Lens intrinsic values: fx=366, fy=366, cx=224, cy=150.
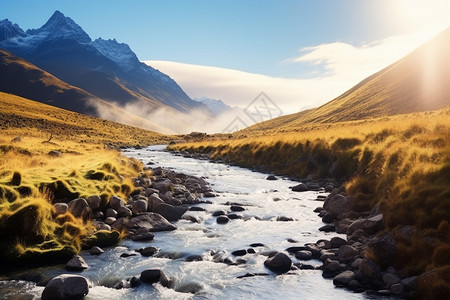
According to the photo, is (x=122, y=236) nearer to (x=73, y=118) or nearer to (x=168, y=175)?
(x=168, y=175)

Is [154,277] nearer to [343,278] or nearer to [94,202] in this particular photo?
[343,278]

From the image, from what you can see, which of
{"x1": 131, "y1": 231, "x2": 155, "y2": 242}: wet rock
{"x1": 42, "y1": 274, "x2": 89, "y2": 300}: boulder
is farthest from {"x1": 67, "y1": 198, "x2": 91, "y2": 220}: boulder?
{"x1": 42, "y1": 274, "x2": 89, "y2": 300}: boulder

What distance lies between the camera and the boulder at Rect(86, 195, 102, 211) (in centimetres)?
1684

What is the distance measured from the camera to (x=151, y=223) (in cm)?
1666

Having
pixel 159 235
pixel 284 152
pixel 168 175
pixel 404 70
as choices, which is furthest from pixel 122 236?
pixel 404 70

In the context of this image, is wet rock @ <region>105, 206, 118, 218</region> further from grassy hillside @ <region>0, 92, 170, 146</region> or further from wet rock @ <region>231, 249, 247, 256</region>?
grassy hillside @ <region>0, 92, 170, 146</region>

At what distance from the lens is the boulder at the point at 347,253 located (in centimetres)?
1170

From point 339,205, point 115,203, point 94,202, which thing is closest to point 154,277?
point 94,202

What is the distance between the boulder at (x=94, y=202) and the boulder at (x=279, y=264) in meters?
8.90

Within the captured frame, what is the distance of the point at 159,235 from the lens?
15.7 m

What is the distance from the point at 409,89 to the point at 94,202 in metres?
112

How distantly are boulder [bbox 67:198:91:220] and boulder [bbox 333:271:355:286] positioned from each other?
10463mm

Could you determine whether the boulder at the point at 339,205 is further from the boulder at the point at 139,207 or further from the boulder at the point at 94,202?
the boulder at the point at 94,202

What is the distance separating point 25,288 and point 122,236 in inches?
189
